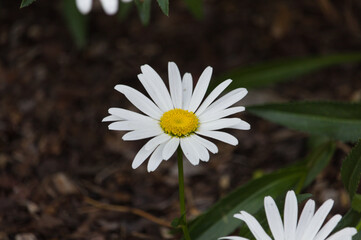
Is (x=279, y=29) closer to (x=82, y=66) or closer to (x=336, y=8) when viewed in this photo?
(x=336, y=8)

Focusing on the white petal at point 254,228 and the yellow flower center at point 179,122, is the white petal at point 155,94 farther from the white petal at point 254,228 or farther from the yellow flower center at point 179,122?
the white petal at point 254,228

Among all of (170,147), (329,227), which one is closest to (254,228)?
(329,227)

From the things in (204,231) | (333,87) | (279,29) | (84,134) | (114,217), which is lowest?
(204,231)

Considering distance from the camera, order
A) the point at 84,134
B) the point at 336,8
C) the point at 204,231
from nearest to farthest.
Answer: the point at 204,231, the point at 84,134, the point at 336,8

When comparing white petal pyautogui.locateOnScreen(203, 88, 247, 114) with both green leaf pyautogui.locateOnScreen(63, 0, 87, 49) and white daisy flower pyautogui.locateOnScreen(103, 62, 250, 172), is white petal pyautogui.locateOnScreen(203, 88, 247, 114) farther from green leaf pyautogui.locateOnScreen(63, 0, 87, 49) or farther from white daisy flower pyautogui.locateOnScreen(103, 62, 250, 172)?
green leaf pyautogui.locateOnScreen(63, 0, 87, 49)

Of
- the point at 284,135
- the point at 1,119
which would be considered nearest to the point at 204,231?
the point at 284,135

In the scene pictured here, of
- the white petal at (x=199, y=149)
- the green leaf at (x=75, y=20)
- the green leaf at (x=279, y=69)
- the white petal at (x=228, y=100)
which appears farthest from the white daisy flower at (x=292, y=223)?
the green leaf at (x=75, y=20)

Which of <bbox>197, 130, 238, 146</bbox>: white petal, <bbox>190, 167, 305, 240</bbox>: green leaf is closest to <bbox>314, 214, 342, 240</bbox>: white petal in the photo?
<bbox>197, 130, 238, 146</bbox>: white petal
